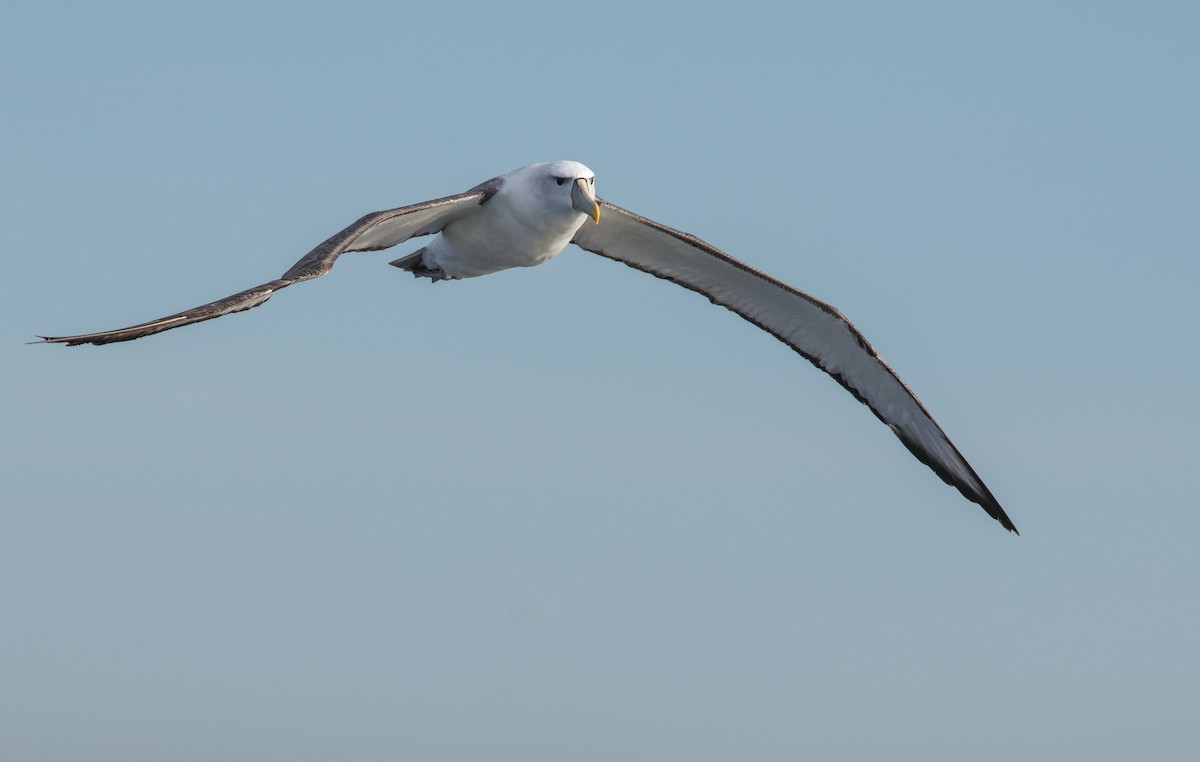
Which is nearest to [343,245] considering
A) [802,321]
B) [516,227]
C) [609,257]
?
[516,227]

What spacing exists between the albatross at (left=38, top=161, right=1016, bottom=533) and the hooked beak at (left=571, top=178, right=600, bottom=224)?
12 mm

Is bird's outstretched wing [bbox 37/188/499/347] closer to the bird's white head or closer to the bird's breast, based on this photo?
the bird's breast

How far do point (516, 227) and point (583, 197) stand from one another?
1098 mm

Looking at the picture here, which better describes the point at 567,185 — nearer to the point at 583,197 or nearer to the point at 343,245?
the point at 583,197

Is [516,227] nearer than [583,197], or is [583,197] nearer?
[583,197]

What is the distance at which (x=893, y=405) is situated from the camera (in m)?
19.3

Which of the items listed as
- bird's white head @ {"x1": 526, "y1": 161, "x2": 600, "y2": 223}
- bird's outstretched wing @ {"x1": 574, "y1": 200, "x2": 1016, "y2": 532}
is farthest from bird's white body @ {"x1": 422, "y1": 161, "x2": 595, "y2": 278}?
bird's outstretched wing @ {"x1": 574, "y1": 200, "x2": 1016, "y2": 532}

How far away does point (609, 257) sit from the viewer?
62.1 feet

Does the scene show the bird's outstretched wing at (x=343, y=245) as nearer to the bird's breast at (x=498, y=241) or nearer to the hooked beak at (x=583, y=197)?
the bird's breast at (x=498, y=241)

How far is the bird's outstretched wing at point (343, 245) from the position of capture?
1099cm

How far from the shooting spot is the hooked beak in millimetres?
15195

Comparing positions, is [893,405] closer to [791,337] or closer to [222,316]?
[791,337]

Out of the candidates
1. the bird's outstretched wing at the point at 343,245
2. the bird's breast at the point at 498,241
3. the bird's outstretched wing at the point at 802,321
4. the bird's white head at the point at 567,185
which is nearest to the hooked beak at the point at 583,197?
the bird's white head at the point at 567,185

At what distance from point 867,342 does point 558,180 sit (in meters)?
5.19
